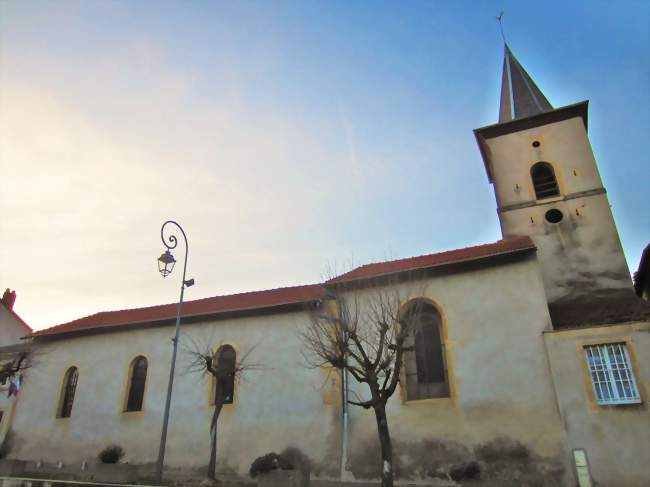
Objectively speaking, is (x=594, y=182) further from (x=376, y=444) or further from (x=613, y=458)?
(x=376, y=444)

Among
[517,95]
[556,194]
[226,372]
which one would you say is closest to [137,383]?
[226,372]

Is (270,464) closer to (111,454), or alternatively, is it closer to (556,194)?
(111,454)

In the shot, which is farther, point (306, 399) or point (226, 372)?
point (226, 372)

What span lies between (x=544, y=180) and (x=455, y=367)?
1008 centimetres

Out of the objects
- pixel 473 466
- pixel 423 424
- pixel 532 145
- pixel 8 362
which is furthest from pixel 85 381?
pixel 532 145

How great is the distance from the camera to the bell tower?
16.7m

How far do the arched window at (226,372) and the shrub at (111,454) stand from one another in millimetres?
4397

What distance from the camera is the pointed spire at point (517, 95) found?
71.0 feet

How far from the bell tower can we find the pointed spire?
1.9 inches

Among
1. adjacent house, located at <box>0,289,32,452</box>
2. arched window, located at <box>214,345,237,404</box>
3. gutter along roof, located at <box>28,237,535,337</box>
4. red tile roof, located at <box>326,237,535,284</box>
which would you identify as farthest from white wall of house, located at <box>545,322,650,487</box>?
adjacent house, located at <box>0,289,32,452</box>

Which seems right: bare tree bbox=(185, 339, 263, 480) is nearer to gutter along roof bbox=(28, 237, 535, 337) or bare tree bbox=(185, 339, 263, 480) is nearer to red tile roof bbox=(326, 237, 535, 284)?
gutter along roof bbox=(28, 237, 535, 337)

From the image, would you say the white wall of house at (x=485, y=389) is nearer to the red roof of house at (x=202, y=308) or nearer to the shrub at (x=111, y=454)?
the red roof of house at (x=202, y=308)

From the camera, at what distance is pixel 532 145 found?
66.6ft

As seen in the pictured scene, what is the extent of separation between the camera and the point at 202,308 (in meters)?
19.7
